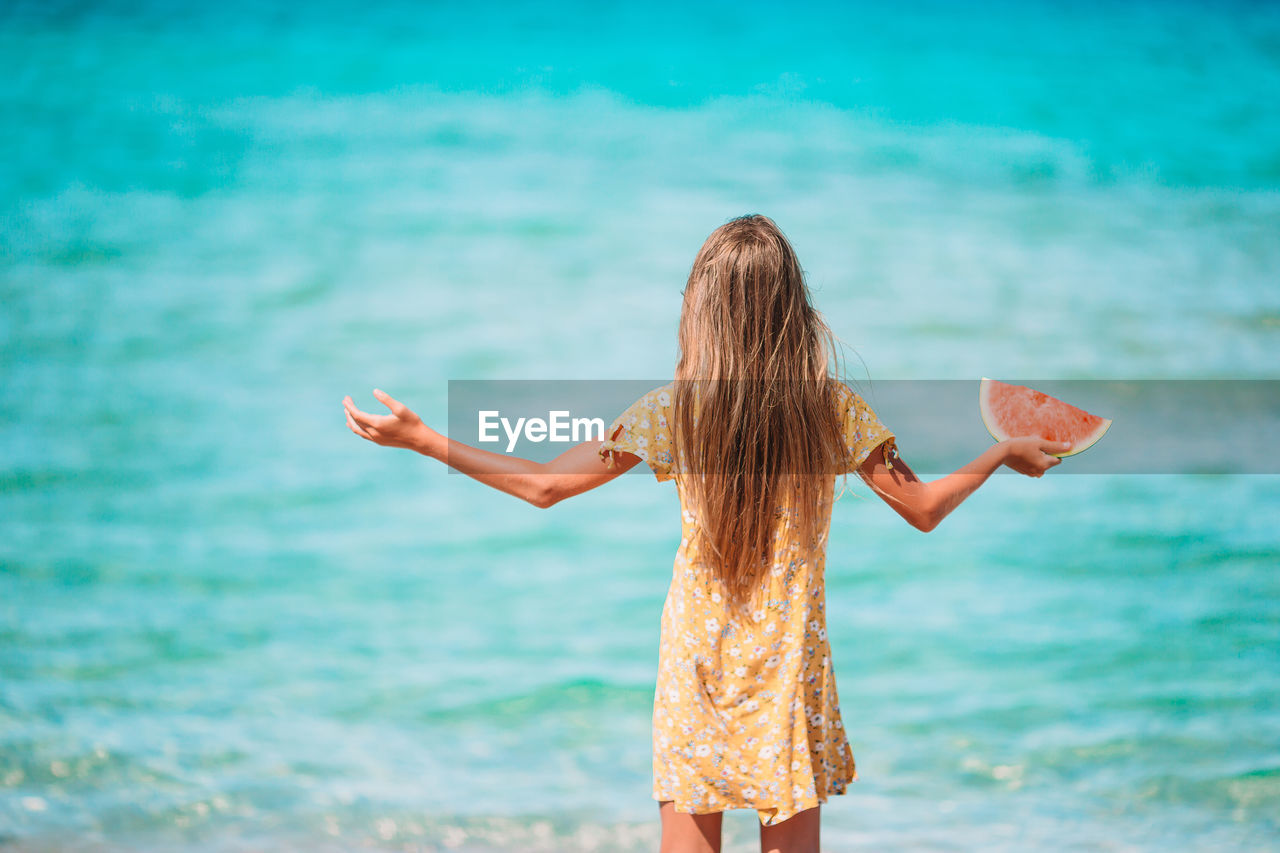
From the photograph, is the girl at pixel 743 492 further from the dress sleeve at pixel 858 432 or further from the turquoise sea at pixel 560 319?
the turquoise sea at pixel 560 319

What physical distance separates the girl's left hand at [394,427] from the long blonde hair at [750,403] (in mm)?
454

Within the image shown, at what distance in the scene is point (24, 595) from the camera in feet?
17.5

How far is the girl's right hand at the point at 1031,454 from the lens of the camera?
1.89 m

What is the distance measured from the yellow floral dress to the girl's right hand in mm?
262

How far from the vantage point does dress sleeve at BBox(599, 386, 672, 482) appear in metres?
1.79

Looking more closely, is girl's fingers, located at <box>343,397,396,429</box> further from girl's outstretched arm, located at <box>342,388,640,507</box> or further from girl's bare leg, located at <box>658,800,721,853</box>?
girl's bare leg, located at <box>658,800,721,853</box>

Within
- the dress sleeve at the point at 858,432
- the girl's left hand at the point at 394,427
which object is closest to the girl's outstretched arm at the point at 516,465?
the girl's left hand at the point at 394,427

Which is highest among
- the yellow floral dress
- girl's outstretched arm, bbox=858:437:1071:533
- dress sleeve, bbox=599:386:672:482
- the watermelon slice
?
the watermelon slice

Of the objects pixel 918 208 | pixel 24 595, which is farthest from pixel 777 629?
pixel 918 208

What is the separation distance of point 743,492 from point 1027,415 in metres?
0.95

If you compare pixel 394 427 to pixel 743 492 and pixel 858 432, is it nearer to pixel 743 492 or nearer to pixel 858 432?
pixel 743 492

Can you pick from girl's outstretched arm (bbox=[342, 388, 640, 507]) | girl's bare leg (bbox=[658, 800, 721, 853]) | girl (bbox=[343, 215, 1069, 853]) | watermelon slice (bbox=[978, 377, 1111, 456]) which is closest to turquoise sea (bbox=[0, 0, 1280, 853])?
watermelon slice (bbox=[978, 377, 1111, 456])

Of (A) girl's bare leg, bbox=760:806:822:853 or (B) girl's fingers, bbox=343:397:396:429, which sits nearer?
(B) girl's fingers, bbox=343:397:396:429

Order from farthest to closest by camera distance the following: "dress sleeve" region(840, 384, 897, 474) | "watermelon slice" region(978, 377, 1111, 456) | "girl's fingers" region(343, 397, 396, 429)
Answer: "watermelon slice" region(978, 377, 1111, 456) < "dress sleeve" region(840, 384, 897, 474) < "girl's fingers" region(343, 397, 396, 429)
